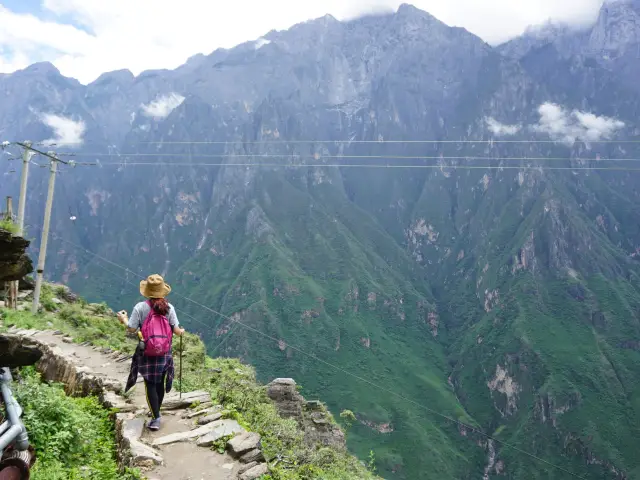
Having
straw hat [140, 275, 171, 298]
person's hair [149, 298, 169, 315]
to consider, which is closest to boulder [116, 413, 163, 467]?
person's hair [149, 298, 169, 315]

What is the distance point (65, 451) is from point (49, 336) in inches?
418

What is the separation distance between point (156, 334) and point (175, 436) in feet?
5.57

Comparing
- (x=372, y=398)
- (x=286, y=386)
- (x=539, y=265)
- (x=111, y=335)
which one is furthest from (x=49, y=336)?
(x=539, y=265)

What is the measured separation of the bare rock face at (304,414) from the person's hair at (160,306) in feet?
30.5

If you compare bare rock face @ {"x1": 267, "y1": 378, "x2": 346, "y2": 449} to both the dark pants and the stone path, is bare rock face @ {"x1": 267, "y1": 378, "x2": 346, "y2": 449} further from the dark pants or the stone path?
the dark pants

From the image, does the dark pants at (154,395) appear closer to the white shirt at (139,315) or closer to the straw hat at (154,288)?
the white shirt at (139,315)

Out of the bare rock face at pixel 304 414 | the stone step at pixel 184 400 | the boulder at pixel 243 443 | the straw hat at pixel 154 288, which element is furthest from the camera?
the bare rock face at pixel 304 414

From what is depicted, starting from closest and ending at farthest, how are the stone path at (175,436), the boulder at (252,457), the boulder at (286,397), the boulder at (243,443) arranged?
the stone path at (175,436) < the boulder at (252,457) < the boulder at (243,443) < the boulder at (286,397)

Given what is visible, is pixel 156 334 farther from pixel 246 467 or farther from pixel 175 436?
pixel 246 467

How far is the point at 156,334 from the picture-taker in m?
7.88

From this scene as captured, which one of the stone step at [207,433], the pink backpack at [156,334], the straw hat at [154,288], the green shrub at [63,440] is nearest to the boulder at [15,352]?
the green shrub at [63,440]

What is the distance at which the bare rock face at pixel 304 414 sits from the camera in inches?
645

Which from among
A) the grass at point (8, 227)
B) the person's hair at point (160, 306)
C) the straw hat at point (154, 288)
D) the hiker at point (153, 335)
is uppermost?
the grass at point (8, 227)

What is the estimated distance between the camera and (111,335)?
58.3 feet
